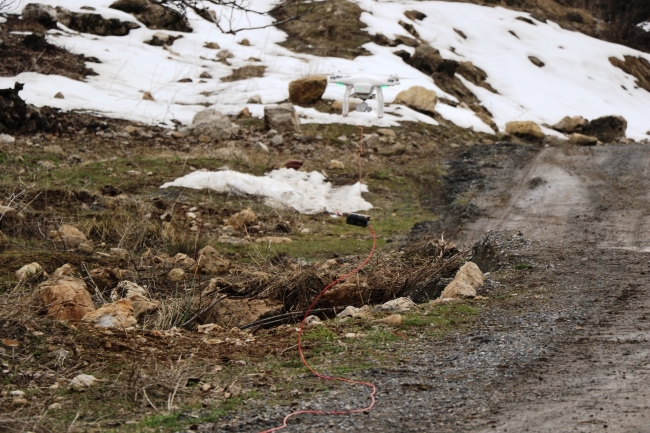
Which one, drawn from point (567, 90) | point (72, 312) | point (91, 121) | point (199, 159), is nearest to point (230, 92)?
point (91, 121)

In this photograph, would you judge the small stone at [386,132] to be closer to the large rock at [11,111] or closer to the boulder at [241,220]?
the boulder at [241,220]

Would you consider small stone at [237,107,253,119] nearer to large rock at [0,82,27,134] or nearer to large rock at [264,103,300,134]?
large rock at [264,103,300,134]

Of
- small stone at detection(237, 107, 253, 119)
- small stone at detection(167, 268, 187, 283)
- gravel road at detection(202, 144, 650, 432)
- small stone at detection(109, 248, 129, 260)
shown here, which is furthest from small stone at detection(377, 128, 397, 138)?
small stone at detection(167, 268, 187, 283)

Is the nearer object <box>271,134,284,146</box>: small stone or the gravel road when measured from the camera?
the gravel road

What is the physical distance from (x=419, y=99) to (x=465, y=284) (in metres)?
13.2

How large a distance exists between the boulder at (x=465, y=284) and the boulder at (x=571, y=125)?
16.0 metres

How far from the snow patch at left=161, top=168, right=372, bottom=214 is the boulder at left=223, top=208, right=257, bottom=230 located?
99 cm

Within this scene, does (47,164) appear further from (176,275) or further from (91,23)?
(91,23)

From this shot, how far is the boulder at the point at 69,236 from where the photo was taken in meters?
8.75

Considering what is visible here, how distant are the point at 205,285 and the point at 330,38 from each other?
18732 mm

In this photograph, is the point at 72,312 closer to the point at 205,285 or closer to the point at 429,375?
the point at 205,285

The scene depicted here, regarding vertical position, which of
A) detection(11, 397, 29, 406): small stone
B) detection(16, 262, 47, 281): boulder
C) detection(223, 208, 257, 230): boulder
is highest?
→ detection(11, 397, 29, 406): small stone

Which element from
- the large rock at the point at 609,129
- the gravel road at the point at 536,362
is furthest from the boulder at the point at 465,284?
the large rock at the point at 609,129

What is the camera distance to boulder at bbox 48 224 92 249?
28.7 ft
